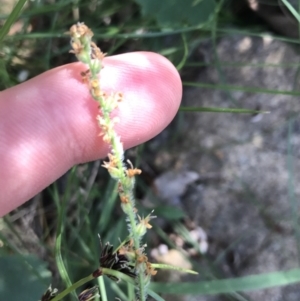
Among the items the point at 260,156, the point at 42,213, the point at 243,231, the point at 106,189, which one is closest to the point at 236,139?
the point at 260,156

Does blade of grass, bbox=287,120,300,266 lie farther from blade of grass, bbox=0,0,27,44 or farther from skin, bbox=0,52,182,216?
blade of grass, bbox=0,0,27,44

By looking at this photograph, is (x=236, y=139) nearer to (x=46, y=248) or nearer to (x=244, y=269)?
(x=244, y=269)

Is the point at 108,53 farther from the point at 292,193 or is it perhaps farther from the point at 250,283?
the point at 250,283

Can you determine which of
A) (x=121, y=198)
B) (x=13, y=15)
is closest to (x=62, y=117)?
(x=13, y=15)

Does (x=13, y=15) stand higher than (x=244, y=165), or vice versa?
(x=13, y=15)

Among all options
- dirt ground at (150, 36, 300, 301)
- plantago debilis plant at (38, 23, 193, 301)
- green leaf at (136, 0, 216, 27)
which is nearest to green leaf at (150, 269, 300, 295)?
plantago debilis plant at (38, 23, 193, 301)
